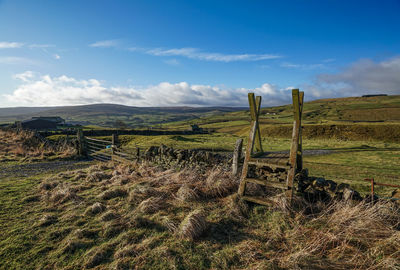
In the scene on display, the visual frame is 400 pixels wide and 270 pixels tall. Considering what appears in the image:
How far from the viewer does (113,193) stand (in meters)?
7.05

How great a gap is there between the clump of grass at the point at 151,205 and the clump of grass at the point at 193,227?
1354 millimetres

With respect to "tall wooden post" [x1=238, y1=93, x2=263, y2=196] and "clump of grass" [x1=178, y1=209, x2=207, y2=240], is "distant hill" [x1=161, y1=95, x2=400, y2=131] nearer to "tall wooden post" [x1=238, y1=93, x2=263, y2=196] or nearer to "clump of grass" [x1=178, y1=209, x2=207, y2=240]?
"tall wooden post" [x1=238, y1=93, x2=263, y2=196]

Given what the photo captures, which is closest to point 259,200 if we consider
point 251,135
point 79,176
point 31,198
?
point 251,135

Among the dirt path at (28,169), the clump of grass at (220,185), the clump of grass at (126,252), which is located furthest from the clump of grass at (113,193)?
the dirt path at (28,169)

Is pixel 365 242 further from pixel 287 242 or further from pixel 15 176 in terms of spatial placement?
pixel 15 176

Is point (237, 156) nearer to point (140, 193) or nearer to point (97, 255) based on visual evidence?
point (140, 193)

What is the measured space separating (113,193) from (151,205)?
2.05m

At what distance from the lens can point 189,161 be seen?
898cm

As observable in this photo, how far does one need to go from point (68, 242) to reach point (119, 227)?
105 centimetres

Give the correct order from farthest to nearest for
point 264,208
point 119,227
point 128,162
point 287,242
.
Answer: point 128,162 → point 264,208 → point 119,227 → point 287,242

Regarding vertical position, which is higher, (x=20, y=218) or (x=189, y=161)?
(x=189, y=161)

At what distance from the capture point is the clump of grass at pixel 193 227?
445 cm

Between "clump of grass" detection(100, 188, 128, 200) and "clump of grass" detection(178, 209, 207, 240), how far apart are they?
10.9ft

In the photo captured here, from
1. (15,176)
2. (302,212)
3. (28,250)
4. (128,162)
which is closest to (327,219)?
(302,212)
